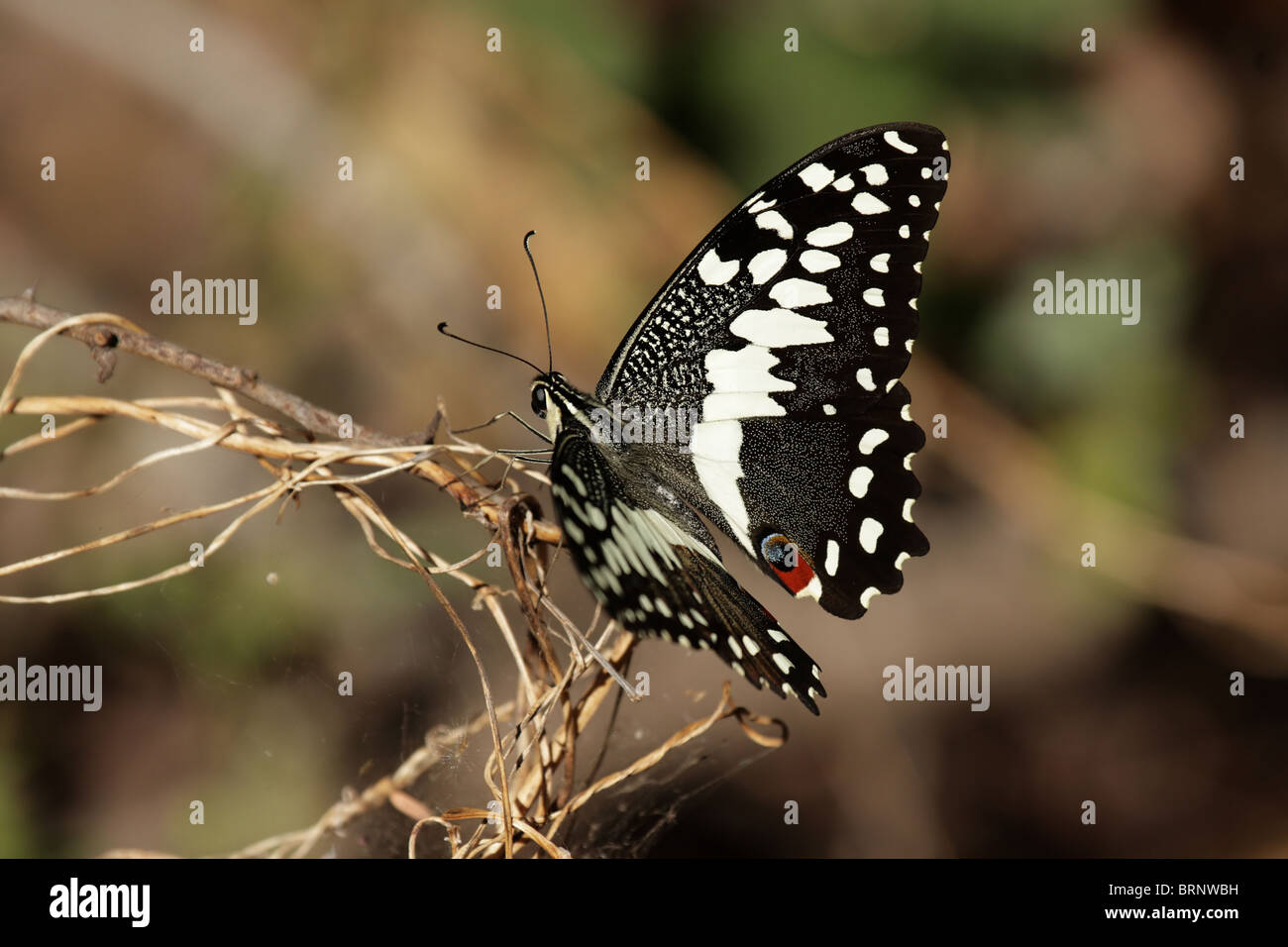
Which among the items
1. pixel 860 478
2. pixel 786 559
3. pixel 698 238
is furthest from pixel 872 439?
pixel 698 238

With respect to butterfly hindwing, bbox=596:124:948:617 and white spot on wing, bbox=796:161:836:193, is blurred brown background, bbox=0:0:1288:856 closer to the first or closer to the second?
butterfly hindwing, bbox=596:124:948:617

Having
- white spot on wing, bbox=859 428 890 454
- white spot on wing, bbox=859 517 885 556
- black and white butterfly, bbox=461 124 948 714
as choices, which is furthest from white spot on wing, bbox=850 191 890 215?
white spot on wing, bbox=859 517 885 556

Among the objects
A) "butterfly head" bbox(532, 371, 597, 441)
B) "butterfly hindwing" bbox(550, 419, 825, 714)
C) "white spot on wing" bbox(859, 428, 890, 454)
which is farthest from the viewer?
"white spot on wing" bbox(859, 428, 890, 454)

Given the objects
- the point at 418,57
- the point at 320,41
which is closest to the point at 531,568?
the point at 418,57

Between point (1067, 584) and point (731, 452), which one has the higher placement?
A: point (731, 452)

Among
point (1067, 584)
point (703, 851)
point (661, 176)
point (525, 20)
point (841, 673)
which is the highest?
point (525, 20)

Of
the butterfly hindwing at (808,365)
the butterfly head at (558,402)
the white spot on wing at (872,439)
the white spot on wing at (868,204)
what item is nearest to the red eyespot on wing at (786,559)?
the butterfly hindwing at (808,365)

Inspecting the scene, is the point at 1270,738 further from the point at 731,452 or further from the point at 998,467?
the point at 731,452
